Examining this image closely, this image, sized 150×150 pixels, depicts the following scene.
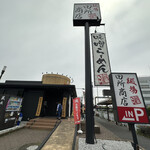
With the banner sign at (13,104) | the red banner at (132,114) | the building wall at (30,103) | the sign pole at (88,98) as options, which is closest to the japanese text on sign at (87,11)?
the sign pole at (88,98)

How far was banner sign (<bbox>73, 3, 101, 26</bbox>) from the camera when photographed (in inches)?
203

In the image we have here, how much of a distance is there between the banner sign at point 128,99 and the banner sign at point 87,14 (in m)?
4.59

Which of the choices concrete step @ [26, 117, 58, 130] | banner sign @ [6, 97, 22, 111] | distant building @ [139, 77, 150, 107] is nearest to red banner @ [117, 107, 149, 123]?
concrete step @ [26, 117, 58, 130]

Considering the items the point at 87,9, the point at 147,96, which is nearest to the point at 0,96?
the point at 87,9

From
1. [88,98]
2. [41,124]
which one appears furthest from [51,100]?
[88,98]

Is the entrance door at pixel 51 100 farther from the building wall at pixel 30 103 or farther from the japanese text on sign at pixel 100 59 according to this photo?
the japanese text on sign at pixel 100 59

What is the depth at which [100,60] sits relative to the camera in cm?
412

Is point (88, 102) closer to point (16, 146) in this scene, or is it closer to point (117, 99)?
point (117, 99)

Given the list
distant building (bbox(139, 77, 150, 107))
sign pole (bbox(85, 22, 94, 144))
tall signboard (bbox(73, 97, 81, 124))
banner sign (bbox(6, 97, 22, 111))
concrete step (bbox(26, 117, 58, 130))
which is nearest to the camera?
sign pole (bbox(85, 22, 94, 144))

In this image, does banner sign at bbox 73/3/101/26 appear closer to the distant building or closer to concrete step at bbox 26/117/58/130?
concrete step at bbox 26/117/58/130

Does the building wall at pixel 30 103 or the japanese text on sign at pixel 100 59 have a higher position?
the japanese text on sign at pixel 100 59

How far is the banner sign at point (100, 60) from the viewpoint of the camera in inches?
146

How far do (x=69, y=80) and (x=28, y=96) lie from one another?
9565mm

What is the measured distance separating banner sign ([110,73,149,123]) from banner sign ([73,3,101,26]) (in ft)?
15.1
